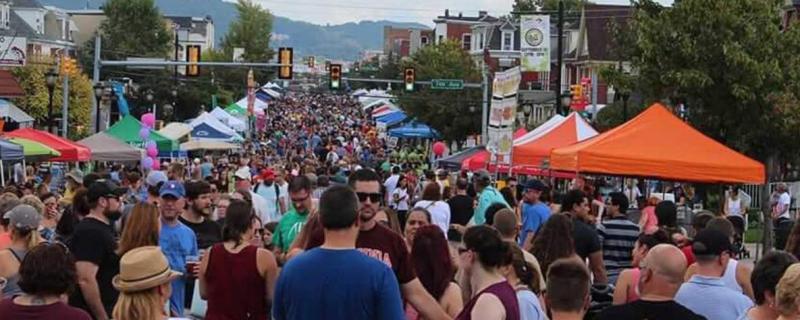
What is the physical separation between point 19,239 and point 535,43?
86.3ft

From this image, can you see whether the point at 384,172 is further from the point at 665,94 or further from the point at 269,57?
the point at 269,57

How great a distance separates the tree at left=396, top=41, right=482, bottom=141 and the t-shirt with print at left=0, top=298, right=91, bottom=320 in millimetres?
61616

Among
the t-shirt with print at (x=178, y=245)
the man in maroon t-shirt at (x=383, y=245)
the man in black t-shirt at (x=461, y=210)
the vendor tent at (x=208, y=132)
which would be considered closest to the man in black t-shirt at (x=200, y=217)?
the t-shirt with print at (x=178, y=245)

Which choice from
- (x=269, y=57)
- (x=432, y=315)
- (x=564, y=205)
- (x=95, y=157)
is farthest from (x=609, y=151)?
(x=269, y=57)

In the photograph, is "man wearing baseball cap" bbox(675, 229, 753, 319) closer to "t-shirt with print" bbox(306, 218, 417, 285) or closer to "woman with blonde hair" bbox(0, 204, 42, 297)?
"t-shirt with print" bbox(306, 218, 417, 285)

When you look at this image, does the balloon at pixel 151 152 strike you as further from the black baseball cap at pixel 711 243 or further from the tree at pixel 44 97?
the tree at pixel 44 97

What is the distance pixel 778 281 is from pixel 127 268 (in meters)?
Answer: 3.26

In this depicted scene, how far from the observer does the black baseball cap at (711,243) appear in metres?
8.88

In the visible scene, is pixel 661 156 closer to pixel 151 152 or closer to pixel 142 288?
pixel 142 288

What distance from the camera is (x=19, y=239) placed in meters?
9.53

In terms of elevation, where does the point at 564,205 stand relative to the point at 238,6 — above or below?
below

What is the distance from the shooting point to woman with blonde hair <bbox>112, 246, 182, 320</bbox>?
21.2ft

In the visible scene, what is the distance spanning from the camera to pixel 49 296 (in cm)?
702

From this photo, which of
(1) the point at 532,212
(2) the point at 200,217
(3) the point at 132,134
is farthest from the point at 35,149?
(2) the point at 200,217
